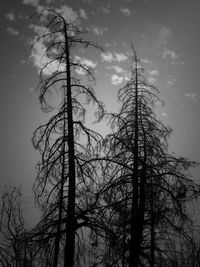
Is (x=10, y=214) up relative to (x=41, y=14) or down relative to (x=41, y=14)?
down

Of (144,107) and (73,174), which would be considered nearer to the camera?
(73,174)

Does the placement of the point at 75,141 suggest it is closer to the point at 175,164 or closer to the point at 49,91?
the point at 49,91

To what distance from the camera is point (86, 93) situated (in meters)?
8.37

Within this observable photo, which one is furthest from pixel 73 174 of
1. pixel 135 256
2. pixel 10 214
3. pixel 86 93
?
pixel 10 214

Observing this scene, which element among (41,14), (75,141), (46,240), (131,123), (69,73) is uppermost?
(41,14)

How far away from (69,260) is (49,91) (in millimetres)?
5318

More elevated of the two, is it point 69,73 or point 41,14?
point 41,14

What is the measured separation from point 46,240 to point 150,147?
4842 millimetres

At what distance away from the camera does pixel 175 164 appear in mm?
8344

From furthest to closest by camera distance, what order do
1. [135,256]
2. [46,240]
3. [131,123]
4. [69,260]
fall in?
[131,123], [135,256], [46,240], [69,260]

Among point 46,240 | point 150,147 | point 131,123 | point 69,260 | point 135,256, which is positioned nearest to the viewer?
point 69,260

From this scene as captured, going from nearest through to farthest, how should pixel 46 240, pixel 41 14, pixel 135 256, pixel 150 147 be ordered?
1. pixel 46 240
2. pixel 135 256
3. pixel 41 14
4. pixel 150 147

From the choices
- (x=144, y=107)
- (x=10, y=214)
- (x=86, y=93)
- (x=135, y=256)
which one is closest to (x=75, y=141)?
(x=86, y=93)

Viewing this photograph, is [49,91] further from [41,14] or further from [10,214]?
[10,214]
